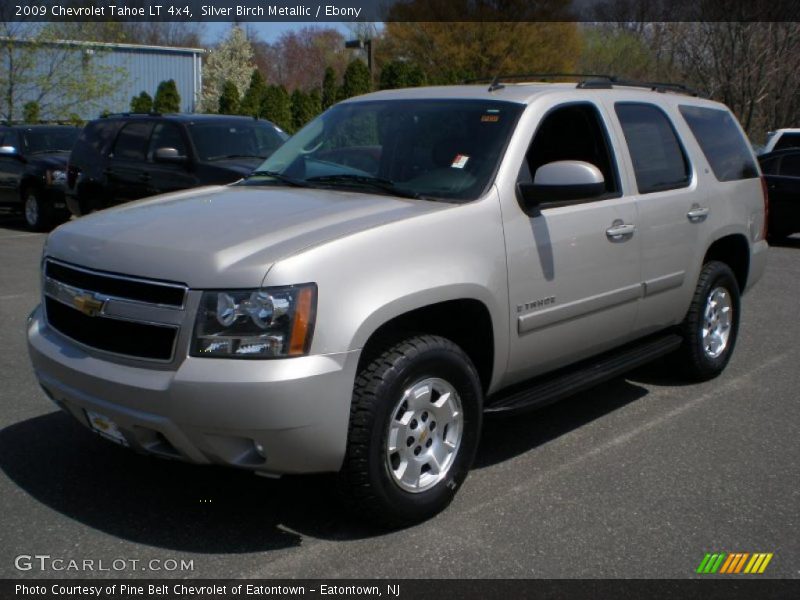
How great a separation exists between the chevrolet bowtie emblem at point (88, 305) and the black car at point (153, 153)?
7007mm

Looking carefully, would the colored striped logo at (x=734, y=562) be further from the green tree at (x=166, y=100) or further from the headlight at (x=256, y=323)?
the green tree at (x=166, y=100)

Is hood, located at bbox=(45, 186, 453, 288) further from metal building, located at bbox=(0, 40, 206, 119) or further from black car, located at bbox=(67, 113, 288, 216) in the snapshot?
metal building, located at bbox=(0, 40, 206, 119)

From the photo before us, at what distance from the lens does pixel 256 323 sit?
3504mm

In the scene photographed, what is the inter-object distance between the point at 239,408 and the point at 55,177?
40.9 feet

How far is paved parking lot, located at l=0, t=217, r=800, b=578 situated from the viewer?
373 centimetres

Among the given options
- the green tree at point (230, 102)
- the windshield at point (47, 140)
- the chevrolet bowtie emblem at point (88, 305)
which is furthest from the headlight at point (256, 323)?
the green tree at point (230, 102)

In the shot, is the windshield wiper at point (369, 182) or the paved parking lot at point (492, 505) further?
the windshield wiper at point (369, 182)

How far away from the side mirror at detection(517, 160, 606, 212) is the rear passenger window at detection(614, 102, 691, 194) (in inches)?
37.0

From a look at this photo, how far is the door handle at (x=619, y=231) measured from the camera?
16.3ft

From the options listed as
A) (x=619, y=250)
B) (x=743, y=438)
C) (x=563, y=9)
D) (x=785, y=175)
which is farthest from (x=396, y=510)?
(x=563, y=9)

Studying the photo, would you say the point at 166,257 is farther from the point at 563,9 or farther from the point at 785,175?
the point at 563,9

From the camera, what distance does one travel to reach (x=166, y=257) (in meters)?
3.67

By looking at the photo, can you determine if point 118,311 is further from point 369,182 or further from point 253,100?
point 253,100

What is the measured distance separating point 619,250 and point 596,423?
3.64 ft
